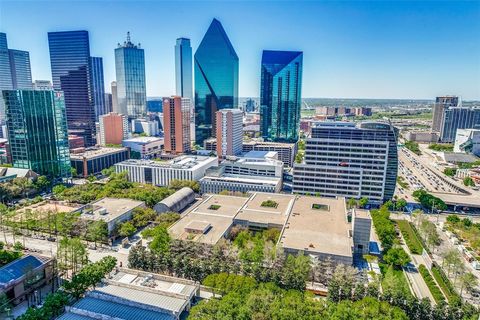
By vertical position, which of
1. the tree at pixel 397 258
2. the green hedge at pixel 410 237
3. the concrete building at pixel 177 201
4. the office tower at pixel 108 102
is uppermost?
the office tower at pixel 108 102

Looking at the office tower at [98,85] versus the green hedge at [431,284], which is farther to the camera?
the office tower at [98,85]

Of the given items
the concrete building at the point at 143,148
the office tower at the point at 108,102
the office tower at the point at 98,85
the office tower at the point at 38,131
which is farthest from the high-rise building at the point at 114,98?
the office tower at the point at 38,131

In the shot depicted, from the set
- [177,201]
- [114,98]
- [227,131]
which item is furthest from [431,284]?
[114,98]

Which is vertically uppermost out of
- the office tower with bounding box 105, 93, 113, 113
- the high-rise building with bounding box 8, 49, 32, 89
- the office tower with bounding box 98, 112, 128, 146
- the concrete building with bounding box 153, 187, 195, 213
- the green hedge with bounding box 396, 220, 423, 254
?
the high-rise building with bounding box 8, 49, 32, 89

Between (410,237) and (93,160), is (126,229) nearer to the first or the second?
(410,237)

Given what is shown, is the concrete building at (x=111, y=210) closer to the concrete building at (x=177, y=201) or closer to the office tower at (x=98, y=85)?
the concrete building at (x=177, y=201)

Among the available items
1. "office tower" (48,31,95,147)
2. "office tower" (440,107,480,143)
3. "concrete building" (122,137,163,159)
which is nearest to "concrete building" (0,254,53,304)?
"concrete building" (122,137,163,159)

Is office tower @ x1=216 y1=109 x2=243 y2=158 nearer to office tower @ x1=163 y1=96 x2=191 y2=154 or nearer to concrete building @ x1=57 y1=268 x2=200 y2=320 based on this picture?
office tower @ x1=163 y1=96 x2=191 y2=154

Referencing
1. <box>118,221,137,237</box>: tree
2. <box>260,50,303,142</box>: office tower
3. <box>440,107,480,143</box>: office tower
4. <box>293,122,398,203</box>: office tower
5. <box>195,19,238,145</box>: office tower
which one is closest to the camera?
<box>118,221,137,237</box>: tree
